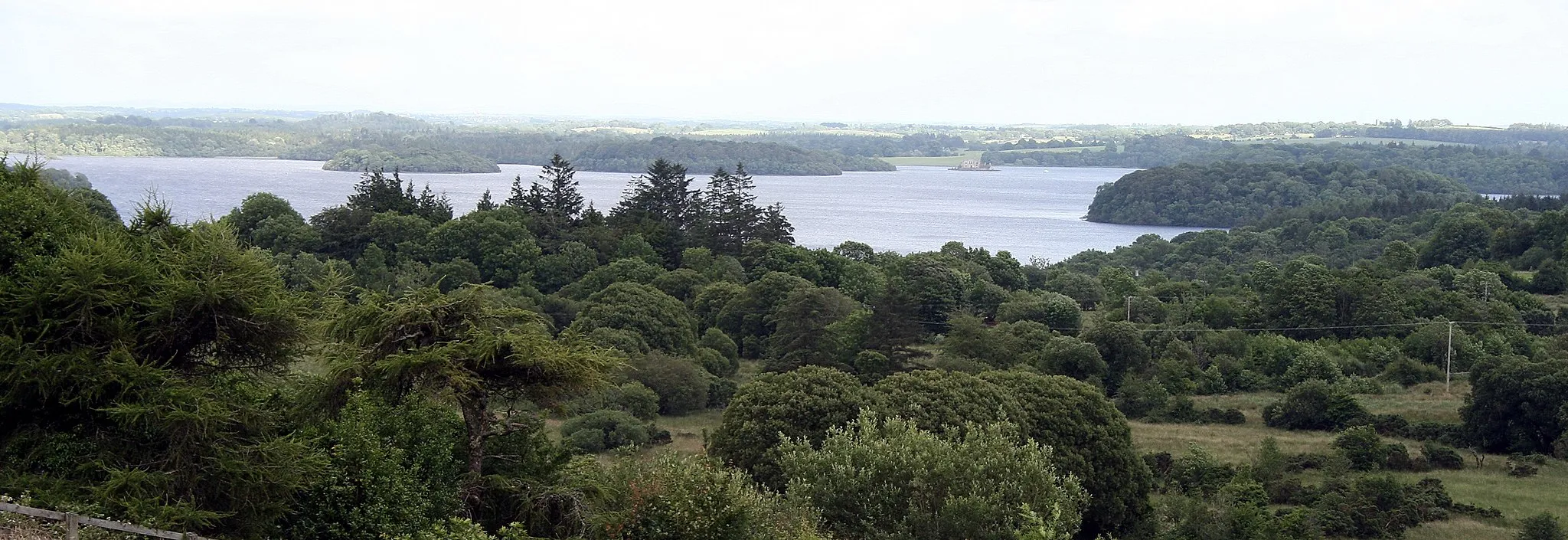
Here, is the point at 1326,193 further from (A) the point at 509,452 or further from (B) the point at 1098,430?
(A) the point at 509,452

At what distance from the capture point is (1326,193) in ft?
467

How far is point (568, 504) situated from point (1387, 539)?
17.9m

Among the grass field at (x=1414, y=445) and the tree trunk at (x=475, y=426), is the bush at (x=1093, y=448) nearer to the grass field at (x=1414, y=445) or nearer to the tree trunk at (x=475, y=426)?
the grass field at (x=1414, y=445)

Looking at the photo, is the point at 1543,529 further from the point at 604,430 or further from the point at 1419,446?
the point at 604,430

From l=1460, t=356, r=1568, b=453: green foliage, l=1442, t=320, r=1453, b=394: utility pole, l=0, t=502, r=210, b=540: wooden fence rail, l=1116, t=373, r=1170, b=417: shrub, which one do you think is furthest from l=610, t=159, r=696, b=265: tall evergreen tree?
l=0, t=502, r=210, b=540: wooden fence rail

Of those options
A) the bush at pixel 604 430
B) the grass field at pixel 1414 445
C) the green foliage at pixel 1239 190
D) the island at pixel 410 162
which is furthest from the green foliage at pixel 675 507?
the island at pixel 410 162

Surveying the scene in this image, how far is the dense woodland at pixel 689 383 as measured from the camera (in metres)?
13.5

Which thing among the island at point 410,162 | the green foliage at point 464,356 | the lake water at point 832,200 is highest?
the green foliage at point 464,356

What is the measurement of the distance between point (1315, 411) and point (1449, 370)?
27.8 feet

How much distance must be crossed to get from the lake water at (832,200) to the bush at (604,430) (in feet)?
227

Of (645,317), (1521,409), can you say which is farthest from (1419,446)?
(645,317)

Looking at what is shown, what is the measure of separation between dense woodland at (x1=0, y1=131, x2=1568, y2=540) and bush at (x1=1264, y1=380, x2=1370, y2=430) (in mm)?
116

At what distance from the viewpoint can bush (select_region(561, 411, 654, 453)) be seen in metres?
32.5

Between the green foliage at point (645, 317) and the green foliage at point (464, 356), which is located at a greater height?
the green foliage at point (464, 356)
